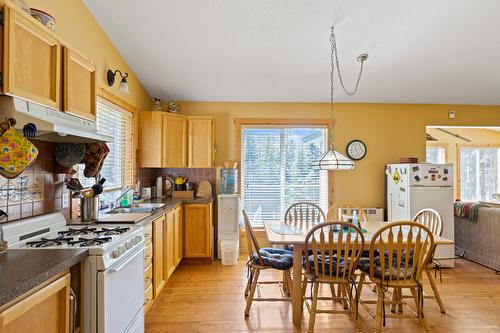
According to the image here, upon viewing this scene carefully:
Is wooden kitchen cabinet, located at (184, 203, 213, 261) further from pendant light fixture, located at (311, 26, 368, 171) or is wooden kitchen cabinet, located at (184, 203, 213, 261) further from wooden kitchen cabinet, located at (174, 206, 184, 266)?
pendant light fixture, located at (311, 26, 368, 171)

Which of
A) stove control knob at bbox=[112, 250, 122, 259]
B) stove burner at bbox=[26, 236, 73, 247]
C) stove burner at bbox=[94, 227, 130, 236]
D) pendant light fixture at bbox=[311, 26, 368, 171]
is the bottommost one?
stove control knob at bbox=[112, 250, 122, 259]

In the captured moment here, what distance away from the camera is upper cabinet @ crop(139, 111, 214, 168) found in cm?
369

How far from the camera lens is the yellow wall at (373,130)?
4195mm

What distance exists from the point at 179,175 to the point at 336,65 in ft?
8.94

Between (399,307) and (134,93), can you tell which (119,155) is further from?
(399,307)

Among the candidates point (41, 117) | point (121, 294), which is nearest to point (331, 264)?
point (121, 294)

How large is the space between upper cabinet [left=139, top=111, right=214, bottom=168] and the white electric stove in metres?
1.78

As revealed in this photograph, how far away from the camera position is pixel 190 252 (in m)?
3.63

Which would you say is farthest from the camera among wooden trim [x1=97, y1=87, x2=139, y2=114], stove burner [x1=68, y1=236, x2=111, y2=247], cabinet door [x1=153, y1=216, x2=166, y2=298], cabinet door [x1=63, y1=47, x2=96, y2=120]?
wooden trim [x1=97, y1=87, x2=139, y2=114]

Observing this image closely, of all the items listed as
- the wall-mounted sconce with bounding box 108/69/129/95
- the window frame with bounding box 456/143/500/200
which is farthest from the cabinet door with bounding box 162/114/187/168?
the window frame with bounding box 456/143/500/200

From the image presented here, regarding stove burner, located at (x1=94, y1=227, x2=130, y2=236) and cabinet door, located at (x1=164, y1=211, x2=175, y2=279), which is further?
cabinet door, located at (x1=164, y1=211, x2=175, y2=279)

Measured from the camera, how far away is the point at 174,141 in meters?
3.82

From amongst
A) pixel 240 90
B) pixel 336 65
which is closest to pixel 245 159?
pixel 240 90

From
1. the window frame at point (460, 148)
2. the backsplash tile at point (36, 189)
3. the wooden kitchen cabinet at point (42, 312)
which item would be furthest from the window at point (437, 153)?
the wooden kitchen cabinet at point (42, 312)
